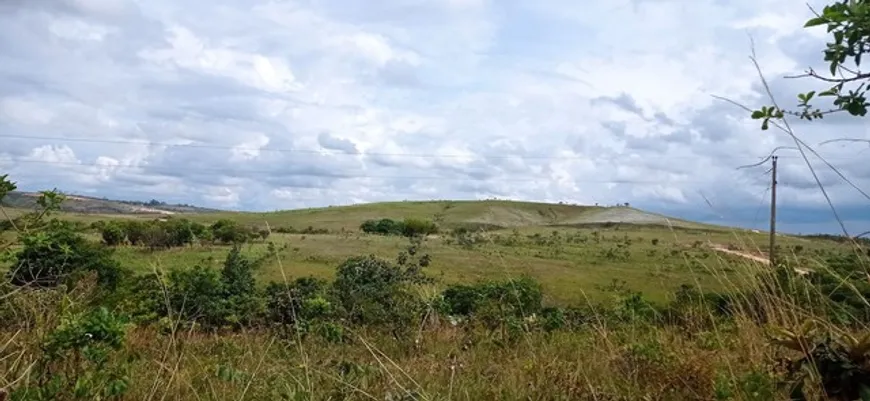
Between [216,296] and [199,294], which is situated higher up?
[199,294]

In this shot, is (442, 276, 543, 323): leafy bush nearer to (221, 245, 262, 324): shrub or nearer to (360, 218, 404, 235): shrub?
(221, 245, 262, 324): shrub

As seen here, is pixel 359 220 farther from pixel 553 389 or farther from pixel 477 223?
pixel 553 389

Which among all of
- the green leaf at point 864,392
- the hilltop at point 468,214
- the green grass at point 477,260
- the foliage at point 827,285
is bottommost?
the green grass at point 477,260

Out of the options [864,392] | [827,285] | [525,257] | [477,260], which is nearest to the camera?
[864,392]

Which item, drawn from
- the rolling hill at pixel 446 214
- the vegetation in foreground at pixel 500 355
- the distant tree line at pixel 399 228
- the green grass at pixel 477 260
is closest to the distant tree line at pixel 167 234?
the green grass at pixel 477 260

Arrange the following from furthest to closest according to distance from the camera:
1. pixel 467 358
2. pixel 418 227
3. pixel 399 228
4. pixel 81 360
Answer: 1. pixel 418 227
2. pixel 399 228
3. pixel 467 358
4. pixel 81 360

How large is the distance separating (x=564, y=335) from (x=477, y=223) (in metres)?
106

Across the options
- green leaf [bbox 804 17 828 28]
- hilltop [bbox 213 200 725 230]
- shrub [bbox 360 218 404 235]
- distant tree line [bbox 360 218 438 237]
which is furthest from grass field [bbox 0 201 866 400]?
hilltop [bbox 213 200 725 230]

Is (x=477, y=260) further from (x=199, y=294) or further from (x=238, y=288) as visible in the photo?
(x=199, y=294)

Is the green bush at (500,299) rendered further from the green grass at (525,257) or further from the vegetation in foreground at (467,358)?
the vegetation in foreground at (467,358)

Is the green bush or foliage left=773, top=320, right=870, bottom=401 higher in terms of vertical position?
foliage left=773, top=320, right=870, bottom=401

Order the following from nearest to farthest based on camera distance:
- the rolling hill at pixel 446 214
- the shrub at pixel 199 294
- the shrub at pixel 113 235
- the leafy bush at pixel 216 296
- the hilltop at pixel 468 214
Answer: the leafy bush at pixel 216 296
the shrub at pixel 199 294
the shrub at pixel 113 235
the rolling hill at pixel 446 214
the hilltop at pixel 468 214

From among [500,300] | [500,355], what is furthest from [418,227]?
[500,355]

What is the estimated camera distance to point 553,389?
3625 millimetres
